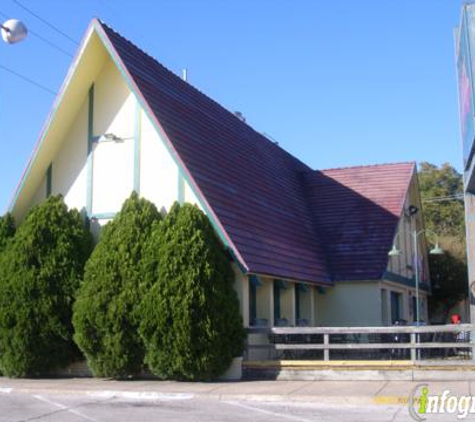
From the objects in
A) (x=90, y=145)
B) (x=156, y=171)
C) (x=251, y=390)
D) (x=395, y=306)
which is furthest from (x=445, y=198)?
(x=251, y=390)

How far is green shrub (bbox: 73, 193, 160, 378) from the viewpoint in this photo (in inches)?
601

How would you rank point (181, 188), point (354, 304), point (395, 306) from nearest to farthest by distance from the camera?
point (181, 188)
point (354, 304)
point (395, 306)

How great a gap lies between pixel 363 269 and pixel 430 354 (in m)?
3.63

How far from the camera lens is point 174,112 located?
18.4m

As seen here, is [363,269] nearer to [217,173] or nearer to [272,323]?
[272,323]

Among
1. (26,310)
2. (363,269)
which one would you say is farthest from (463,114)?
(26,310)

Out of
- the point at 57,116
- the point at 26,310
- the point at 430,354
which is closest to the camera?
the point at 26,310

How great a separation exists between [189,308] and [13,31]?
6.48 m

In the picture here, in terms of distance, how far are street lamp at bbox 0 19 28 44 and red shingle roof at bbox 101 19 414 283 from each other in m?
3.63

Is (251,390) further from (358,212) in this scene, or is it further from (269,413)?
(358,212)

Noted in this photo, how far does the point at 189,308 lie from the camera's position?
47.9 ft

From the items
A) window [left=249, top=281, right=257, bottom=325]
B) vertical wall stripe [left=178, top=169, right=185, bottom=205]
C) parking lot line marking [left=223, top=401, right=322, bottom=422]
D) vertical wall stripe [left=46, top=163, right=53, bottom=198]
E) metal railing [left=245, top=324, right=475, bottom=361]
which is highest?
vertical wall stripe [left=46, top=163, right=53, bottom=198]

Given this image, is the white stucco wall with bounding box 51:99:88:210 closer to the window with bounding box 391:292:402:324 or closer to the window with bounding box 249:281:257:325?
the window with bounding box 249:281:257:325

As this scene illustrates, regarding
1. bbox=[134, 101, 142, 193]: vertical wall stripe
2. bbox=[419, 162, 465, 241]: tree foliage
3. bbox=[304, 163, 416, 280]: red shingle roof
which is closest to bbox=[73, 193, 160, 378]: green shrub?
bbox=[134, 101, 142, 193]: vertical wall stripe
